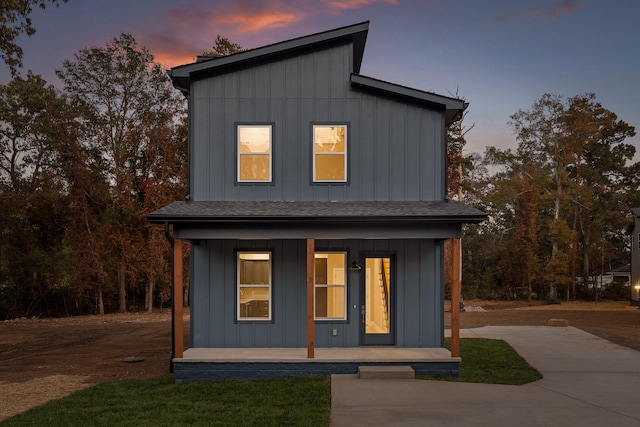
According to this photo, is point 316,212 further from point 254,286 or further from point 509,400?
point 509,400

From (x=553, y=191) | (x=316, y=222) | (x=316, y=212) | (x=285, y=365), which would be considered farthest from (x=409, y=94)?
(x=553, y=191)

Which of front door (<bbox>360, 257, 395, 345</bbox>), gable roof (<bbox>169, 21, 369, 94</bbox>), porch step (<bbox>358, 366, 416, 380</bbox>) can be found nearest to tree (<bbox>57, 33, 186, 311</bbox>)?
gable roof (<bbox>169, 21, 369, 94</bbox>)

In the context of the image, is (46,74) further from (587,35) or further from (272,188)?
(587,35)

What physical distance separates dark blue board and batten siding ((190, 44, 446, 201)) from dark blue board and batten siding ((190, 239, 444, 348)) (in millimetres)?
1140

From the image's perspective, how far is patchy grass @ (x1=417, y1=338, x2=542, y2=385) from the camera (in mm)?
10312

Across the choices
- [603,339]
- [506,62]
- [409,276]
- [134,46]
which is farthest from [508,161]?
[409,276]

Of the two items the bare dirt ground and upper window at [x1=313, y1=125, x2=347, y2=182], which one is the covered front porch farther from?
upper window at [x1=313, y1=125, x2=347, y2=182]

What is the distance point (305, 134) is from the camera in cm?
1217

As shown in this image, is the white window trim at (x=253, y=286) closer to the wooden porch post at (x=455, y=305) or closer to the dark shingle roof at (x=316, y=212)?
the dark shingle roof at (x=316, y=212)

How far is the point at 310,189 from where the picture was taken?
12.1 m

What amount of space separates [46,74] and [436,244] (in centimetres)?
2526

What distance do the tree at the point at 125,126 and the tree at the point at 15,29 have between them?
11667mm

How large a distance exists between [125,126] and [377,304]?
66.3 ft

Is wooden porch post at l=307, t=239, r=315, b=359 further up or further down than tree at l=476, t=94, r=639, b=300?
further down
